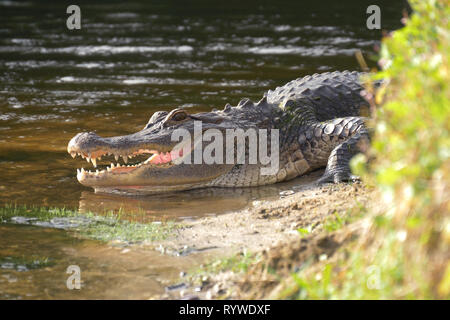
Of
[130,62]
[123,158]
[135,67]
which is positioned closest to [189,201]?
[123,158]

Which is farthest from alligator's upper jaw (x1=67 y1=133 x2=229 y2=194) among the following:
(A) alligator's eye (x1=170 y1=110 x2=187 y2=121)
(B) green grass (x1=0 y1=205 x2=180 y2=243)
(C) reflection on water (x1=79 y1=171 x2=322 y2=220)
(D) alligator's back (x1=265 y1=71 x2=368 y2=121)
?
(D) alligator's back (x1=265 y1=71 x2=368 y2=121)

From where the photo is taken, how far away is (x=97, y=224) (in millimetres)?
6363

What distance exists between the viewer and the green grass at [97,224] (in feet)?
19.5

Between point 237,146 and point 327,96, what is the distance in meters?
1.48

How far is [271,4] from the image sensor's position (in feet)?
69.6

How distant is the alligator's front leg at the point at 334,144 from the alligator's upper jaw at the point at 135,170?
40.5 inches

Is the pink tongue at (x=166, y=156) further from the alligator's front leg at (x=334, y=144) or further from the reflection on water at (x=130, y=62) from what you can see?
the alligator's front leg at (x=334, y=144)

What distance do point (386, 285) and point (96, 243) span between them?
2977 millimetres

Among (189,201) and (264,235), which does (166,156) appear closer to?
(189,201)

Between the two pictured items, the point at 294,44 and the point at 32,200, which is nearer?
the point at 32,200

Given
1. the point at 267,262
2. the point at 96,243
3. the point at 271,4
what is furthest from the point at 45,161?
the point at 271,4

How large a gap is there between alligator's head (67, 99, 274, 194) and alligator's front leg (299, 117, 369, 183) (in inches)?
27.4

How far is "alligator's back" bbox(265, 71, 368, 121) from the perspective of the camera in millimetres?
8414
